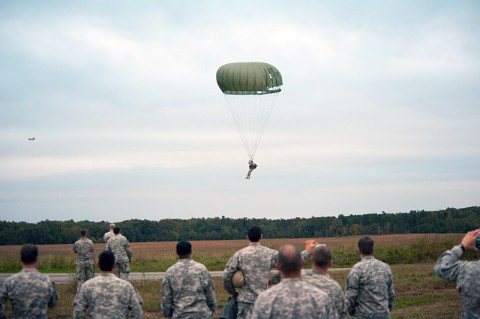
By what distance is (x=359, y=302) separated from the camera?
10.5m

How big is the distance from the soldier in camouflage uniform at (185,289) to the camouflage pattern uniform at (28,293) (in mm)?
1637

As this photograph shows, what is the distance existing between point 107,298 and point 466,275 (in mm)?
4244

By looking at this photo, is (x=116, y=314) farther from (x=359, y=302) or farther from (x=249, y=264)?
(x=359, y=302)

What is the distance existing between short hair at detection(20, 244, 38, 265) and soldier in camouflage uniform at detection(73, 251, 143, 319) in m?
0.90

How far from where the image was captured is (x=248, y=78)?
2930 centimetres

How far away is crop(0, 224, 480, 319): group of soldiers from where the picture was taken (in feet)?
22.6

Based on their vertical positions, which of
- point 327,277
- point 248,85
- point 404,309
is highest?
point 248,85

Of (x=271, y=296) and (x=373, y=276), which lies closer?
(x=271, y=296)

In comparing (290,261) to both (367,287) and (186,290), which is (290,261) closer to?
(186,290)

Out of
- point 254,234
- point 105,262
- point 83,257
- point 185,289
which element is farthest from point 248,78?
point 105,262

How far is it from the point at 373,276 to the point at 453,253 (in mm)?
2048

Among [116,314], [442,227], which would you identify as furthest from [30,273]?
[442,227]

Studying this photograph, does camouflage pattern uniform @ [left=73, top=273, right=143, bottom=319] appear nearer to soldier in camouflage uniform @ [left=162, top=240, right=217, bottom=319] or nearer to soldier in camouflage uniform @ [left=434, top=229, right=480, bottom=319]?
soldier in camouflage uniform @ [left=162, top=240, right=217, bottom=319]

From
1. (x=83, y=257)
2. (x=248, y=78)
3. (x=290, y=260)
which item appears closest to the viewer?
(x=290, y=260)
